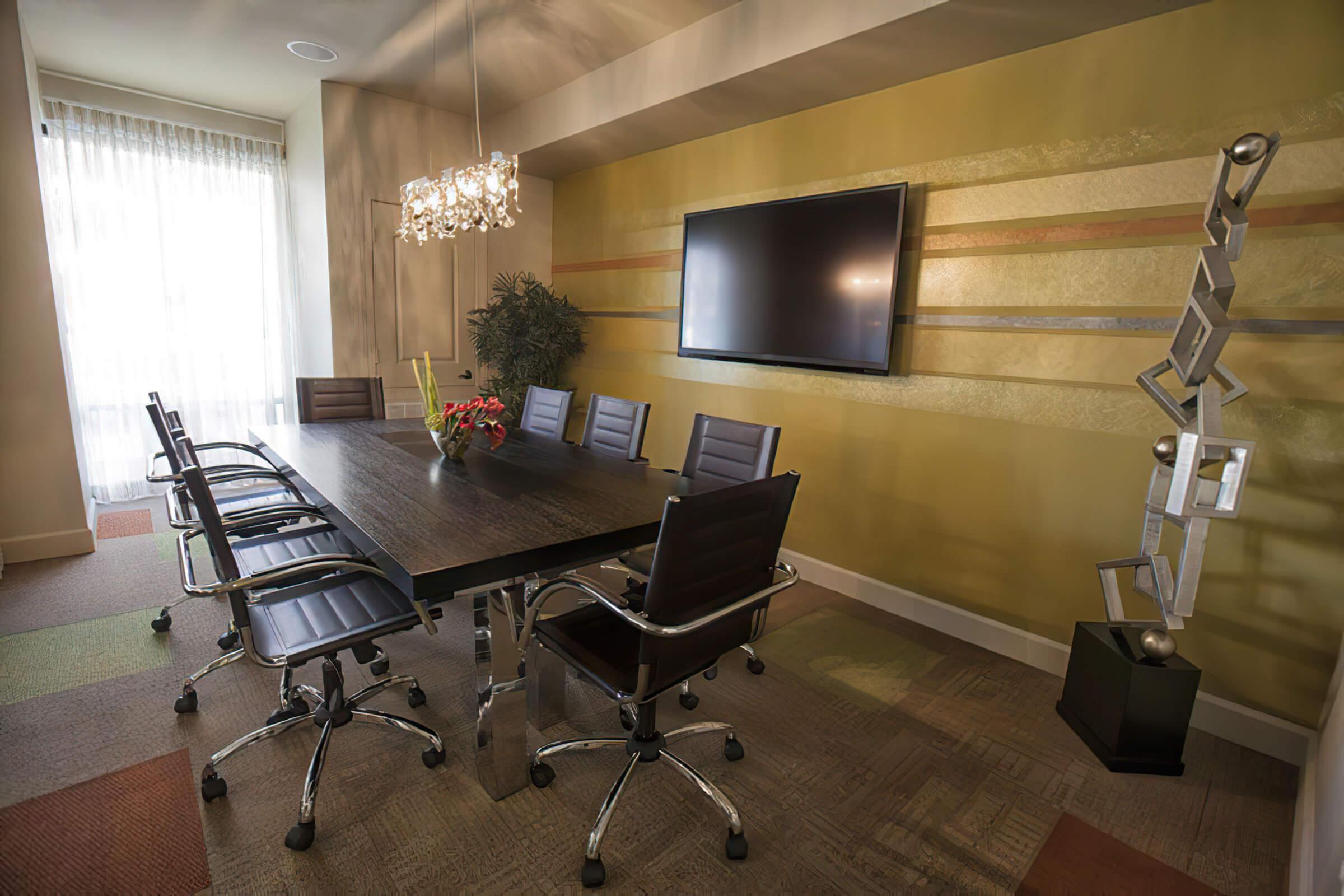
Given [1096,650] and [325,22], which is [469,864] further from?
[325,22]

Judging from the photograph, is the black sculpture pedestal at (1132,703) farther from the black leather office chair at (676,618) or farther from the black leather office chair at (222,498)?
the black leather office chair at (222,498)

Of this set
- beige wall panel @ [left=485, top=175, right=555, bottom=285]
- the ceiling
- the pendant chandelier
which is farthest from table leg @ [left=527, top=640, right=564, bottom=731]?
beige wall panel @ [left=485, top=175, right=555, bottom=285]

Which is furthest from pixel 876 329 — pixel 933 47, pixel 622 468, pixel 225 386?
pixel 225 386

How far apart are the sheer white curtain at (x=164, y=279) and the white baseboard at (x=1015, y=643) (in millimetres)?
4508

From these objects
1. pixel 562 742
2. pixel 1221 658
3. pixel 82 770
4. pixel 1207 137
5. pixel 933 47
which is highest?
pixel 933 47

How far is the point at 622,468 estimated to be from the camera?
268 centimetres

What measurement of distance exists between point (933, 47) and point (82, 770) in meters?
4.14

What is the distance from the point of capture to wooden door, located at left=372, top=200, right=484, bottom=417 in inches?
187

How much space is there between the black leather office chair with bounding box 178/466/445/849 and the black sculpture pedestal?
2.25 metres

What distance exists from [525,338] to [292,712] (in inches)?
129

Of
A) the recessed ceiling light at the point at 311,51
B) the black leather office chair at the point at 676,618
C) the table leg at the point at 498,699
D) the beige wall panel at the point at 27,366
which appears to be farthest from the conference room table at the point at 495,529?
the recessed ceiling light at the point at 311,51

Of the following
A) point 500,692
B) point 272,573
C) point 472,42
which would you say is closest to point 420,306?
point 472,42

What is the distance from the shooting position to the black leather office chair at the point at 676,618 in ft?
4.89

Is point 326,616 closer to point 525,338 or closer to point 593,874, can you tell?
point 593,874
